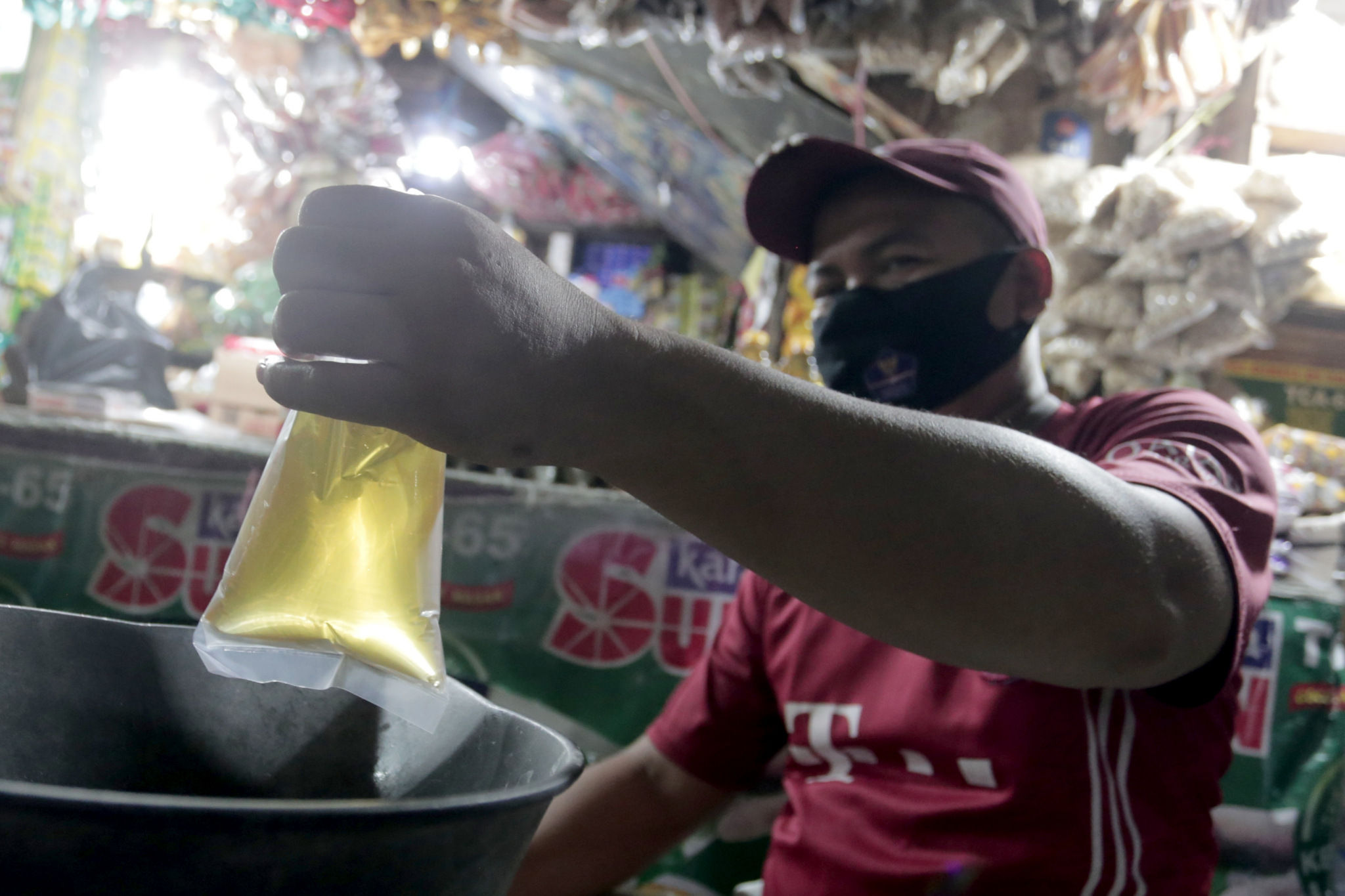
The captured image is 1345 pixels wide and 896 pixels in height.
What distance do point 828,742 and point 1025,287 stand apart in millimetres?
729

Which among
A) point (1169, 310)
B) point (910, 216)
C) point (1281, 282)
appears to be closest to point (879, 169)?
point (910, 216)

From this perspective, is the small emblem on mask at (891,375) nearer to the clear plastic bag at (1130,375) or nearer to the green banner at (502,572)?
the green banner at (502,572)

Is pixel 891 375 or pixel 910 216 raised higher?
pixel 910 216

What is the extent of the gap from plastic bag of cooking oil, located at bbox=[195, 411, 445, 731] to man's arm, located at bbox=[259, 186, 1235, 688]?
94mm

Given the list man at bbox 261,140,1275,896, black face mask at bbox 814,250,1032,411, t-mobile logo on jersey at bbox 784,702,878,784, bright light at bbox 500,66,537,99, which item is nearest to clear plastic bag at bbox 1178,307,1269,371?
man at bbox 261,140,1275,896

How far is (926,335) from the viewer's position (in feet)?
4.26

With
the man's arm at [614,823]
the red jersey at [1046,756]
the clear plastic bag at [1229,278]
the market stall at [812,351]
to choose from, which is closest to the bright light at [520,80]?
the market stall at [812,351]

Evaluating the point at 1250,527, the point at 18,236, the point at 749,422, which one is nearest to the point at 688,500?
the point at 749,422

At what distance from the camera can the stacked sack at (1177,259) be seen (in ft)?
6.09

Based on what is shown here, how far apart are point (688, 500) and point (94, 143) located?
5298 millimetres

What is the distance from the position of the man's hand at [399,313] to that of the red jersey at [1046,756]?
64 centimetres

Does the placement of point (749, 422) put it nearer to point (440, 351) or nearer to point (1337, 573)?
point (440, 351)

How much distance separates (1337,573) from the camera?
1818 millimetres

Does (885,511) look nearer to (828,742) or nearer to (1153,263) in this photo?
(828,742)
